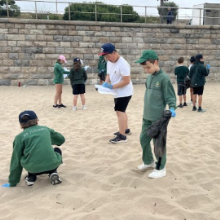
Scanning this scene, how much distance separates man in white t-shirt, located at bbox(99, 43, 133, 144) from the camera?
14.1 ft

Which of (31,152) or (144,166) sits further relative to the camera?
(144,166)

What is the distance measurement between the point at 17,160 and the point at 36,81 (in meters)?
10.7

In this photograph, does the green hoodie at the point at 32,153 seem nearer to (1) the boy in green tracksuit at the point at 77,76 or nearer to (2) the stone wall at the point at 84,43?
(1) the boy in green tracksuit at the point at 77,76

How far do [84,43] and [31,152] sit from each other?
441 inches

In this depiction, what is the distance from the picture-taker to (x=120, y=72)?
440 cm

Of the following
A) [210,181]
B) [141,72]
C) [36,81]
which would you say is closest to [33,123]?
[210,181]

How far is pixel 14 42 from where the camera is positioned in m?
12.6

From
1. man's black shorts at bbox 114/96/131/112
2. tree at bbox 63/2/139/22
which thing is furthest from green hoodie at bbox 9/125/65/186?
tree at bbox 63/2/139/22

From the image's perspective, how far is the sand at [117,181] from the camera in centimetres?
254

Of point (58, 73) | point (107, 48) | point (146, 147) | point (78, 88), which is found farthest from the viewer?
point (58, 73)

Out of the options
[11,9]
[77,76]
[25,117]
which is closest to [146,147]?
[25,117]

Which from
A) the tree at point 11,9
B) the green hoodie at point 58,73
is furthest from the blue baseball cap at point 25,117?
the tree at point 11,9

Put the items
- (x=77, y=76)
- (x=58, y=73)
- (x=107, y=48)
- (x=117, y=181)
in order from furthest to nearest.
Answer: (x=58, y=73), (x=77, y=76), (x=107, y=48), (x=117, y=181)

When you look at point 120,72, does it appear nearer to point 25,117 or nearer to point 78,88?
point 25,117
